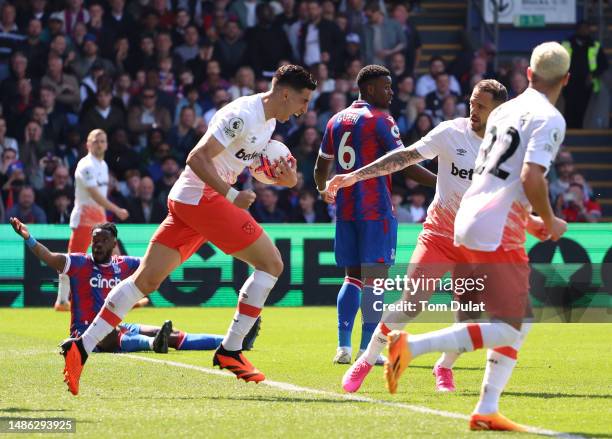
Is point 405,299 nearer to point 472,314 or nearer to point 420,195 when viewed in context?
point 472,314

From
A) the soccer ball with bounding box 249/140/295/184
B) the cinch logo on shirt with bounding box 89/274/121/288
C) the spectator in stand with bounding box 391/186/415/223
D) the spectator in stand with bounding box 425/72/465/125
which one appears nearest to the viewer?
the soccer ball with bounding box 249/140/295/184

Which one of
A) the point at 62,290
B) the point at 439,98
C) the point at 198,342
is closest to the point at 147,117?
the point at 62,290

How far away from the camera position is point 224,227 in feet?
30.5

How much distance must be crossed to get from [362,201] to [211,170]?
2830mm

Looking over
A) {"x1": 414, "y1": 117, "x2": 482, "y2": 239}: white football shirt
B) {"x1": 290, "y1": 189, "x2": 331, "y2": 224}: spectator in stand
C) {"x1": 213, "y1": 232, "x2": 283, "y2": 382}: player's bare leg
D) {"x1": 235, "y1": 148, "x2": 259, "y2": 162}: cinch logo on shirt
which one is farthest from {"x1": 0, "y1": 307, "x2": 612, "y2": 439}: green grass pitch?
{"x1": 290, "y1": 189, "x2": 331, "y2": 224}: spectator in stand

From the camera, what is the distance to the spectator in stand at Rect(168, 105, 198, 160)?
22312 mm

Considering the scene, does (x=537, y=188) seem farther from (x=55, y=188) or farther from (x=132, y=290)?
(x=55, y=188)

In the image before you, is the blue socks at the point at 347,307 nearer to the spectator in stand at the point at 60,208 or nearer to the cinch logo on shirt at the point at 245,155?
the cinch logo on shirt at the point at 245,155

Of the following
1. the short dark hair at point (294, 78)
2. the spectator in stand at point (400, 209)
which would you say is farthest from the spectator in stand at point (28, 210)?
the short dark hair at point (294, 78)

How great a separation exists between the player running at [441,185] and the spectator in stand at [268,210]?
11523 mm

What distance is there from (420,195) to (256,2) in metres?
5.80

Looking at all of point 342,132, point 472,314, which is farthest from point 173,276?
point 472,314

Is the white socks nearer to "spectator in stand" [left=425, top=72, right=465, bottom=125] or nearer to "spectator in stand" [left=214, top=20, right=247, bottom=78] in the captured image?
"spectator in stand" [left=214, top=20, right=247, bottom=78]

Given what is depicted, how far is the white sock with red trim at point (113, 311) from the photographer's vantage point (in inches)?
364
